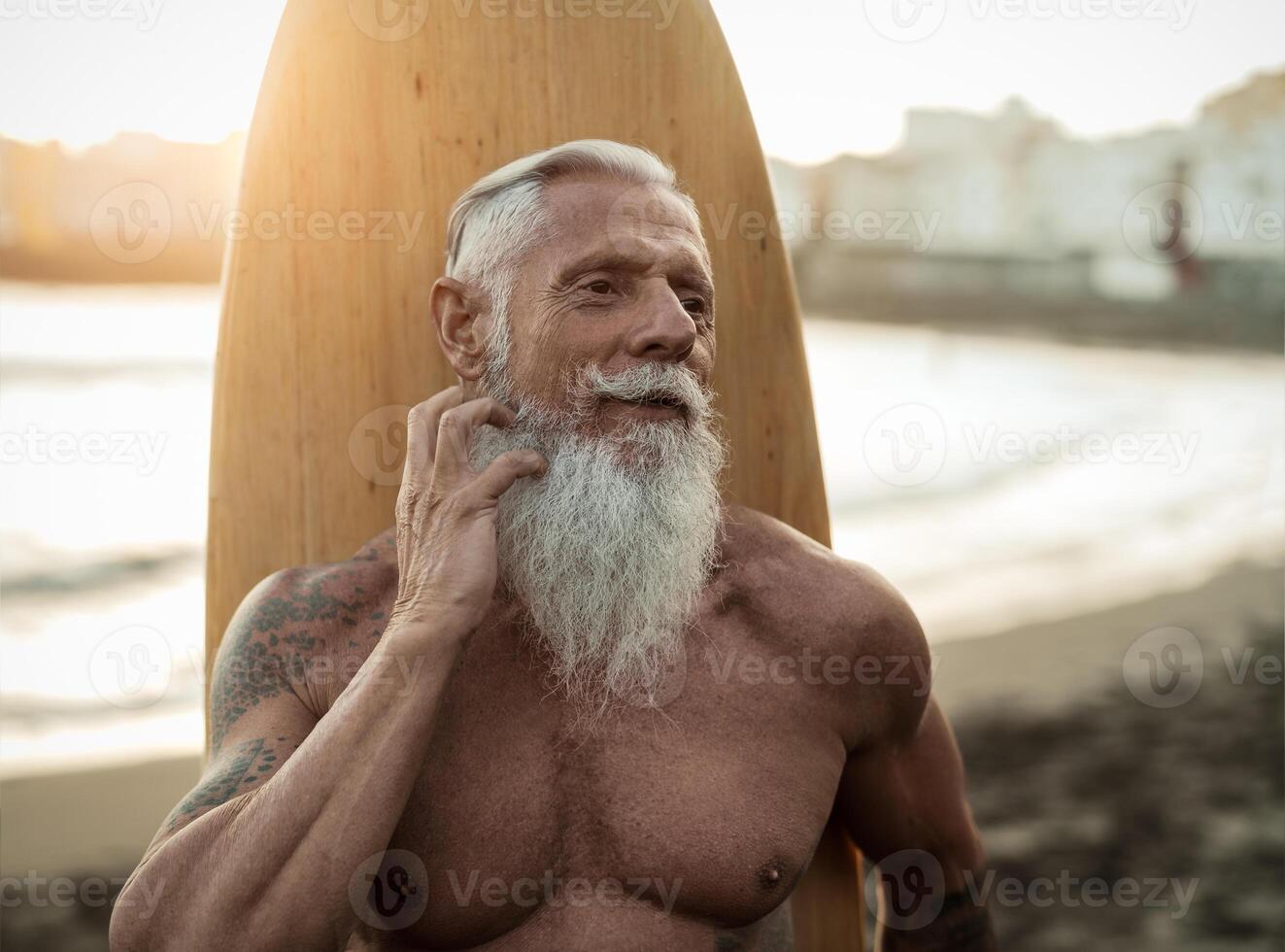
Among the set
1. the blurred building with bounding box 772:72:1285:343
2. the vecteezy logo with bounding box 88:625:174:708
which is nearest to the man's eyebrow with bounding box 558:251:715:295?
the vecteezy logo with bounding box 88:625:174:708

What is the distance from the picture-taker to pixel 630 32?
247cm

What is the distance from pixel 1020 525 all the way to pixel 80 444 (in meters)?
8.89

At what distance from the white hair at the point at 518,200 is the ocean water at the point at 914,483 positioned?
572 cm

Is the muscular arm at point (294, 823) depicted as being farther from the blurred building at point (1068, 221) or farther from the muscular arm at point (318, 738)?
the blurred building at point (1068, 221)

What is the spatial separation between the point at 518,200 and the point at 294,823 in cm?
110

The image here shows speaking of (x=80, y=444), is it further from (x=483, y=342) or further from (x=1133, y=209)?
(x=1133, y=209)

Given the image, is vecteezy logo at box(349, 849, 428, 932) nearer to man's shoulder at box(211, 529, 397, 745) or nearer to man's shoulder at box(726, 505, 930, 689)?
man's shoulder at box(211, 529, 397, 745)

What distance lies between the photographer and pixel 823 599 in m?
2.12

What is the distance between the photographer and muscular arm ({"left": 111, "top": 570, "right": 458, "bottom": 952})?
Answer: 1.56 meters

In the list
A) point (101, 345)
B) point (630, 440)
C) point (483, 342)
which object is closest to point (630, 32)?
point (483, 342)

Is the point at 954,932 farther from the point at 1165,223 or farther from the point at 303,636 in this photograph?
the point at 1165,223
